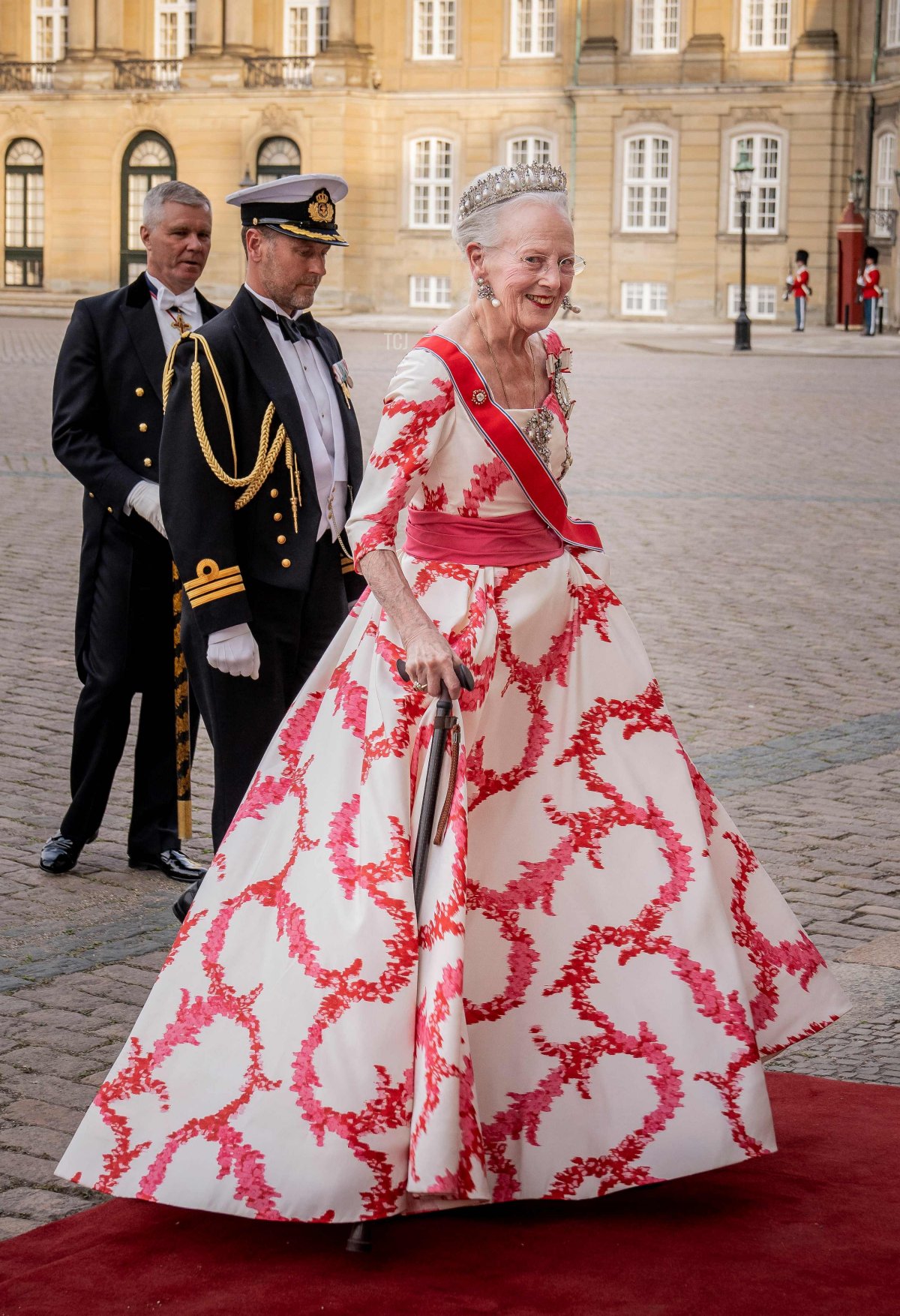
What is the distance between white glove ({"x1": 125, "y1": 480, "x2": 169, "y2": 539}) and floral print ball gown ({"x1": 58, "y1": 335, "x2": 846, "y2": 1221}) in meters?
1.65

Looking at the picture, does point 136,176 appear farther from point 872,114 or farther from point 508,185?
point 508,185

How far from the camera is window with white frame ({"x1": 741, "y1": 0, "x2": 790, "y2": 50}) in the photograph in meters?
40.6

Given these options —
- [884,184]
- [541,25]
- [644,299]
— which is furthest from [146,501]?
[541,25]

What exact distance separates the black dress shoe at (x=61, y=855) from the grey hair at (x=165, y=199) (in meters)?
1.73

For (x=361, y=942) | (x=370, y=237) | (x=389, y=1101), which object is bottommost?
(x=389, y=1101)

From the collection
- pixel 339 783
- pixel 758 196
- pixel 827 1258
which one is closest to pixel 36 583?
pixel 339 783

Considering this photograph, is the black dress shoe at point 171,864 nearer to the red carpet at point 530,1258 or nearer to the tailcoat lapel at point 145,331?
the tailcoat lapel at point 145,331

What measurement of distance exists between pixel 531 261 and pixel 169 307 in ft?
6.71

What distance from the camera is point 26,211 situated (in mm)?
48500

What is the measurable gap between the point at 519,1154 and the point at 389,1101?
11.9 inches

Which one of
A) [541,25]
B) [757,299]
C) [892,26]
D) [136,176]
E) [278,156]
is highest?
[541,25]

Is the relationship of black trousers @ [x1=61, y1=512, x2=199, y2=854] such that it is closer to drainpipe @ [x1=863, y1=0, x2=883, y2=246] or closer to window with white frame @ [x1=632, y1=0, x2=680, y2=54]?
drainpipe @ [x1=863, y1=0, x2=883, y2=246]

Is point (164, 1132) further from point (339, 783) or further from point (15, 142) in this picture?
point (15, 142)

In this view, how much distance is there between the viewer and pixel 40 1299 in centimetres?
279
